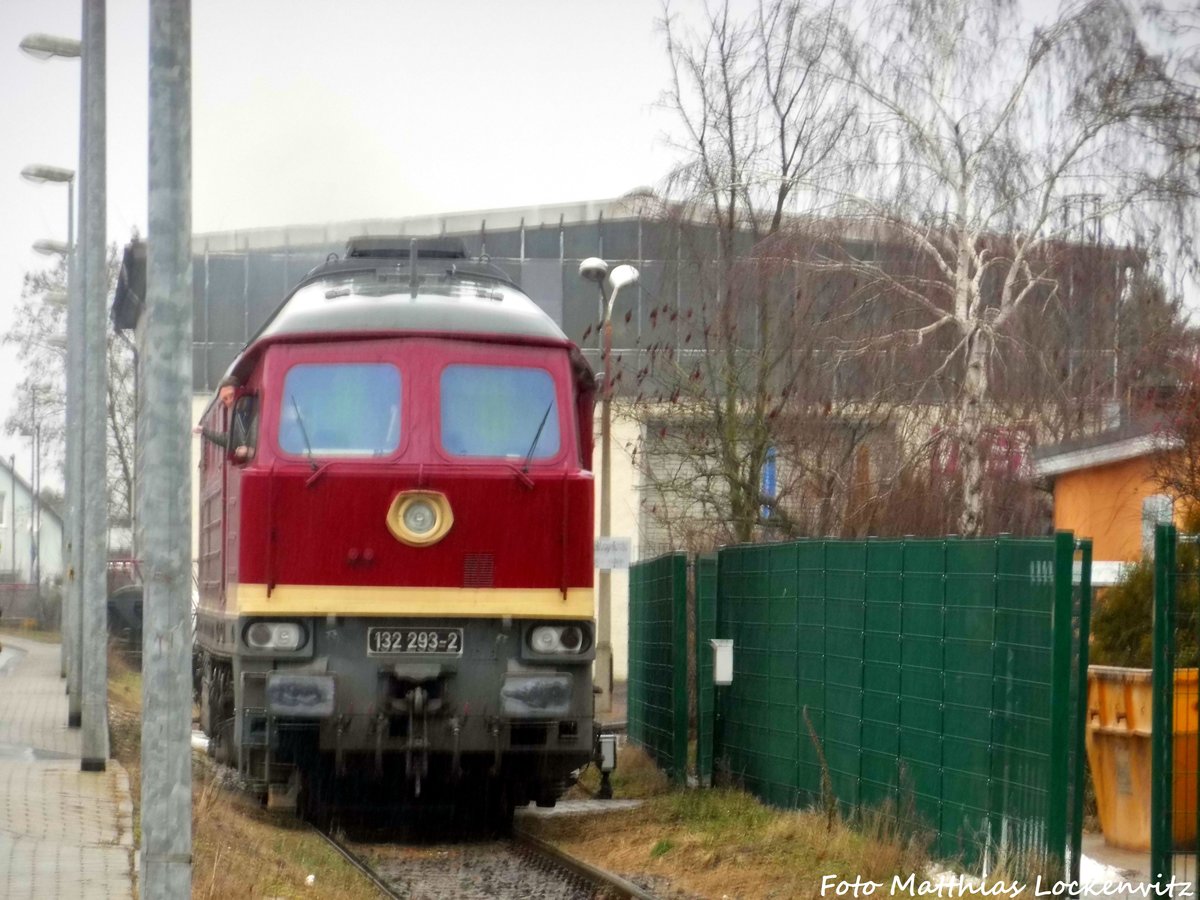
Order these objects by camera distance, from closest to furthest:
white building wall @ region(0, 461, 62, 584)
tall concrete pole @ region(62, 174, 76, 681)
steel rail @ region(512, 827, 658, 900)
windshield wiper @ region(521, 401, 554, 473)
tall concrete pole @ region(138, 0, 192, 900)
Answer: tall concrete pole @ region(138, 0, 192, 900)
steel rail @ region(512, 827, 658, 900)
windshield wiper @ region(521, 401, 554, 473)
tall concrete pole @ region(62, 174, 76, 681)
white building wall @ region(0, 461, 62, 584)

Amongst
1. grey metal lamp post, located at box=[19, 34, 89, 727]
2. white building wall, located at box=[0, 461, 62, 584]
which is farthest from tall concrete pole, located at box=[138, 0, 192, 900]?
white building wall, located at box=[0, 461, 62, 584]

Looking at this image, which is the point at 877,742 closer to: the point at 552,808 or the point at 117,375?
the point at 552,808

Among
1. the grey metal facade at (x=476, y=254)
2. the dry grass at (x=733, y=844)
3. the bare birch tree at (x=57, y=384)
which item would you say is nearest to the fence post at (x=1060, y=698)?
the dry grass at (x=733, y=844)

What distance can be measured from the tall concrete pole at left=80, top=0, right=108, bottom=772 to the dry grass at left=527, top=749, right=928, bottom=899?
11.8 ft

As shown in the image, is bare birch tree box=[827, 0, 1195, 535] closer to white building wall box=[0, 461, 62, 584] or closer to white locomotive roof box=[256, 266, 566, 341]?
white locomotive roof box=[256, 266, 566, 341]

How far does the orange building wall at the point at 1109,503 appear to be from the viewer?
70.9ft

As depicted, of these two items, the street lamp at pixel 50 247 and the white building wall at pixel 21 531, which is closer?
the street lamp at pixel 50 247

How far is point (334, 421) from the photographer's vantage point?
11.9m

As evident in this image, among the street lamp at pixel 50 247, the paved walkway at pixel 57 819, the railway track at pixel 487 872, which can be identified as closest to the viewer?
the paved walkway at pixel 57 819

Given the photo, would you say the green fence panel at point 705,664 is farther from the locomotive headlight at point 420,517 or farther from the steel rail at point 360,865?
the locomotive headlight at point 420,517

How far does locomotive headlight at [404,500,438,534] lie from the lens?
461 inches

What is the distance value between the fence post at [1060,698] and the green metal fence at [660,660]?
252 inches

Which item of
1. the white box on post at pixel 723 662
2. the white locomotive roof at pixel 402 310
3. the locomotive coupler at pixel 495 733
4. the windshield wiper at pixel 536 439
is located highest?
the white locomotive roof at pixel 402 310

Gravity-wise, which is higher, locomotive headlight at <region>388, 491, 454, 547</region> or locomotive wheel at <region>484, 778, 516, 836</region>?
locomotive headlight at <region>388, 491, 454, 547</region>
